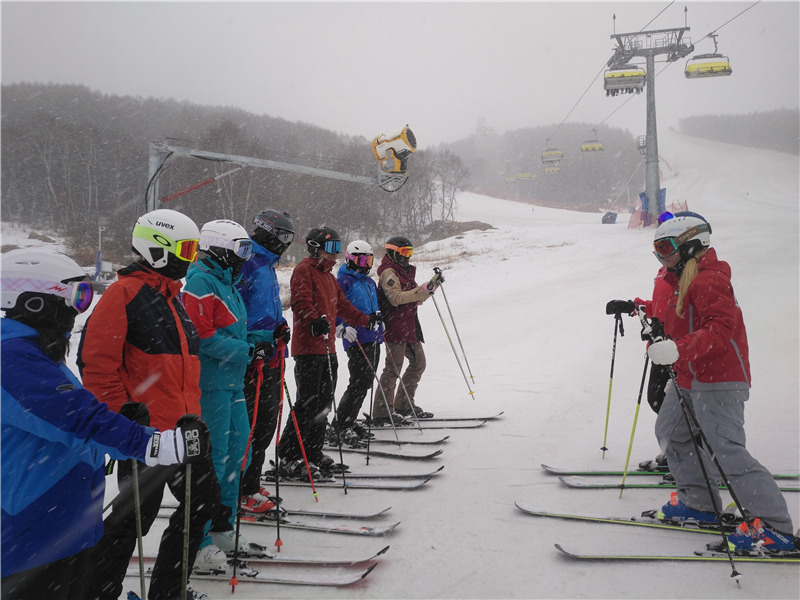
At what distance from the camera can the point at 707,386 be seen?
3119mm

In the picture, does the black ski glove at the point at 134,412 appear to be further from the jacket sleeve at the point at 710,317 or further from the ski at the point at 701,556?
the jacket sleeve at the point at 710,317

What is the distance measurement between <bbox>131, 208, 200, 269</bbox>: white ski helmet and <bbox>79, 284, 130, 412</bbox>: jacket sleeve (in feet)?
0.97

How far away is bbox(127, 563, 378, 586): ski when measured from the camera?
2.68m

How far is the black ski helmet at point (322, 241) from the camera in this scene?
14.4 feet

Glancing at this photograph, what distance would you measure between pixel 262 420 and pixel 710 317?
3.08m

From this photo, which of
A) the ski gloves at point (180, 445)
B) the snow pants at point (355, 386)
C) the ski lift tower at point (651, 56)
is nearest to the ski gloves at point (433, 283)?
the snow pants at point (355, 386)

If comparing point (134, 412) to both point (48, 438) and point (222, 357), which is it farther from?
point (222, 357)

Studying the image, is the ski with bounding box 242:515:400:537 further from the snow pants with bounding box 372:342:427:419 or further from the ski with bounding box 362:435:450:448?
the snow pants with bounding box 372:342:427:419

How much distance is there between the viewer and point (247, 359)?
2.98 metres

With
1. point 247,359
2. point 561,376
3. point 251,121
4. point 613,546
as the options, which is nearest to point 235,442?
point 247,359

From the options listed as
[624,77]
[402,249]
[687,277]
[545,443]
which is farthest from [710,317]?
[624,77]

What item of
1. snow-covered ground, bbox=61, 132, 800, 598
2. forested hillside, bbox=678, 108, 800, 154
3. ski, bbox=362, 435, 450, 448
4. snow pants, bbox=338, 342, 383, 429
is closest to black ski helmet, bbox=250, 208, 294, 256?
snow pants, bbox=338, 342, 383, 429

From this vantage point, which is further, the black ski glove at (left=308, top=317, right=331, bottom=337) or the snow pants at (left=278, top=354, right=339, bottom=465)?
the snow pants at (left=278, top=354, right=339, bottom=465)

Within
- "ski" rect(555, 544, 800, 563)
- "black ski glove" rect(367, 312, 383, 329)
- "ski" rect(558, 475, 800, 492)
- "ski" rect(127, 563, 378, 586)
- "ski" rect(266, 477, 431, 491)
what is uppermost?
"black ski glove" rect(367, 312, 383, 329)
